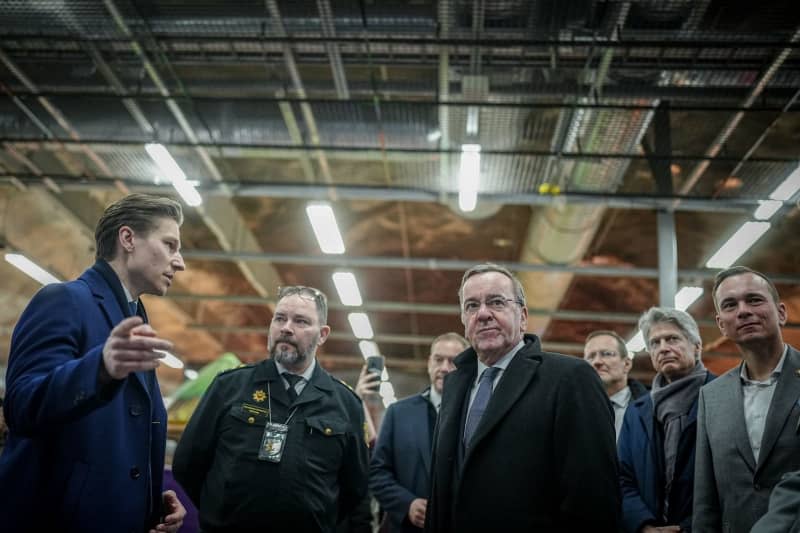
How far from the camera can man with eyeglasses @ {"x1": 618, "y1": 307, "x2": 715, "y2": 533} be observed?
2.55 meters

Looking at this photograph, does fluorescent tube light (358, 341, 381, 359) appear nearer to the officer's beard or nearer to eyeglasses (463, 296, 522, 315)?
the officer's beard

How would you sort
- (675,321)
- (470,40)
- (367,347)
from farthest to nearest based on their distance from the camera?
(367,347), (470,40), (675,321)

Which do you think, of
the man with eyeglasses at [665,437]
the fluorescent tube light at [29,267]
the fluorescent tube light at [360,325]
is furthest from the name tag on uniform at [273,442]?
the fluorescent tube light at [360,325]

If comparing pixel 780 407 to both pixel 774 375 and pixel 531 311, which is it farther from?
pixel 531 311

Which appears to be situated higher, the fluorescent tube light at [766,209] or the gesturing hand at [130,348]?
the fluorescent tube light at [766,209]

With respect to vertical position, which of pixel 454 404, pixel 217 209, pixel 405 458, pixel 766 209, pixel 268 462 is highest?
pixel 217 209

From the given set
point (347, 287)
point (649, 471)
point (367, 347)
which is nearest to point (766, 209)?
point (649, 471)

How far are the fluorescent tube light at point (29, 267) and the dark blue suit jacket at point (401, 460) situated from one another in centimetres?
723

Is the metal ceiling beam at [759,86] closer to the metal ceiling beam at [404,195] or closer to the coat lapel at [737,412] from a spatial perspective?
the metal ceiling beam at [404,195]

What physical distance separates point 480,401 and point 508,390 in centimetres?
15

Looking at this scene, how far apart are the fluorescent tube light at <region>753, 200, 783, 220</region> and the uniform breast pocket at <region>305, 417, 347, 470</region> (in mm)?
5774

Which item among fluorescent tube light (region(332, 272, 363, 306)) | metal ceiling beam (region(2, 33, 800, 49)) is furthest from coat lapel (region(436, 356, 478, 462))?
fluorescent tube light (region(332, 272, 363, 306))

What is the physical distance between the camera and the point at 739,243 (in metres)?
6.80

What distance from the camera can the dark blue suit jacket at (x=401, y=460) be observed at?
3.01 meters
